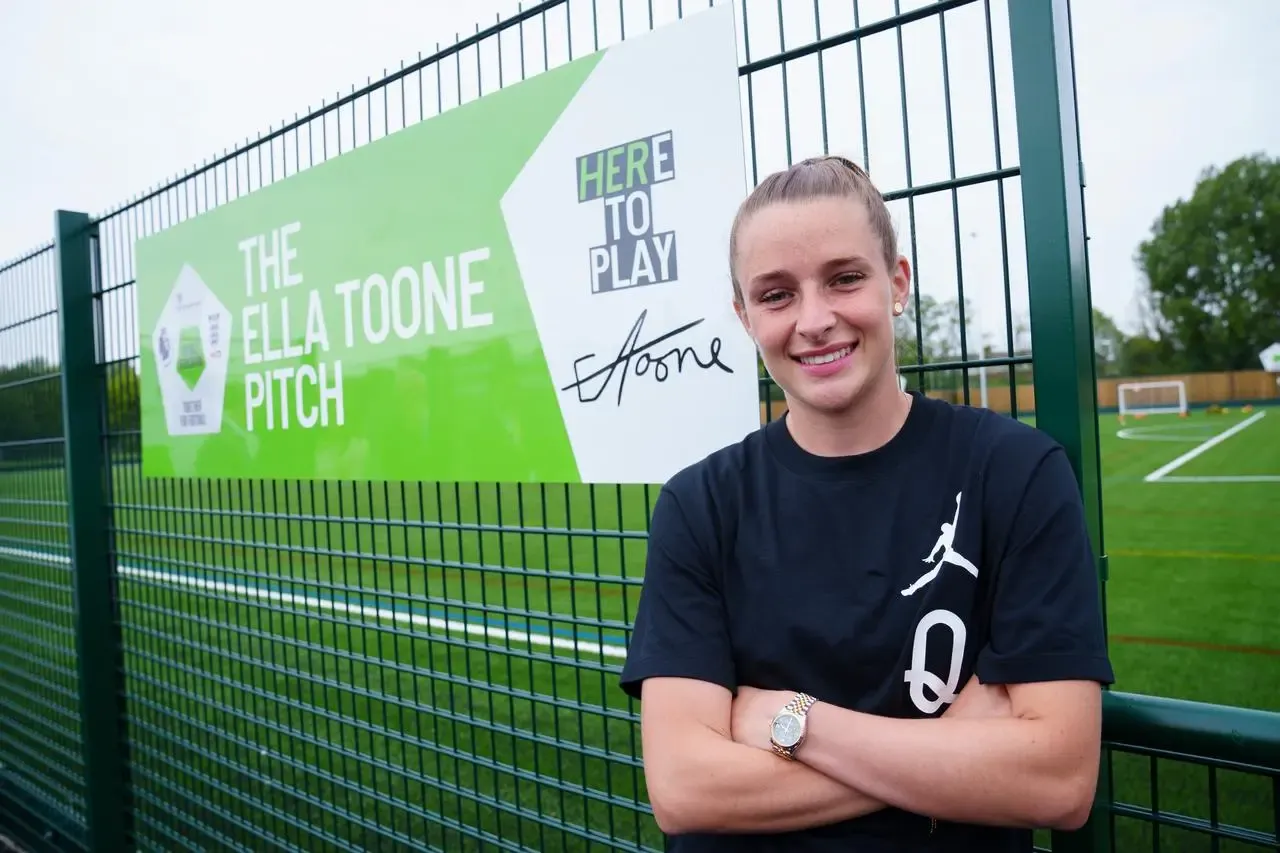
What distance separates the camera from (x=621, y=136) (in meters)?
2.12

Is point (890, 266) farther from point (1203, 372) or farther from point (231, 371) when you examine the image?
point (1203, 372)

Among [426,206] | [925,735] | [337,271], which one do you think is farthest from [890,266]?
[337,271]

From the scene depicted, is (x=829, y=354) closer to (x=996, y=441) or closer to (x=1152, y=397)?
(x=996, y=441)

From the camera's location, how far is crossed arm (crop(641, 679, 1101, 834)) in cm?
119

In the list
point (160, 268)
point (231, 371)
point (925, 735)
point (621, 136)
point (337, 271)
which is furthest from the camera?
point (160, 268)

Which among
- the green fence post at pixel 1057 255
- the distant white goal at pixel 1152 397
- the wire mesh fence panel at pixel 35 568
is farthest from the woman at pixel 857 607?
the distant white goal at pixel 1152 397

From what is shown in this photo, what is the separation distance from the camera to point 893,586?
1.30 metres

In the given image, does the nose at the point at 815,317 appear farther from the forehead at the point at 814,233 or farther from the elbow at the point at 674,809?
the elbow at the point at 674,809

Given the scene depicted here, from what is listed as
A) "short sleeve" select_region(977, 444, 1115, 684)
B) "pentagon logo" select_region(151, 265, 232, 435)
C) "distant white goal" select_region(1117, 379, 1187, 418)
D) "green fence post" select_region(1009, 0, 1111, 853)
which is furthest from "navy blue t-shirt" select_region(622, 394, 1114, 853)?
"distant white goal" select_region(1117, 379, 1187, 418)

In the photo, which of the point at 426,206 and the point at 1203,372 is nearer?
the point at 426,206

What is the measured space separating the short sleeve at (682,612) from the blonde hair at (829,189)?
0.47m

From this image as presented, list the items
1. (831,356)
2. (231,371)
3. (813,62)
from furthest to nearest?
(231,371)
(813,62)
(831,356)

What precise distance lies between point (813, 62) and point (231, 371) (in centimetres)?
236
